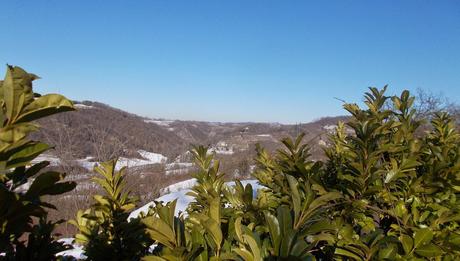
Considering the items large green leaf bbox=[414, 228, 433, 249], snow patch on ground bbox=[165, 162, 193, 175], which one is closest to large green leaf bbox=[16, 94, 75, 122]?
large green leaf bbox=[414, 228, 433, 249]

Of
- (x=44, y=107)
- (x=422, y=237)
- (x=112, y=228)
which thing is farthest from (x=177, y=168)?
(x=44, y=107)

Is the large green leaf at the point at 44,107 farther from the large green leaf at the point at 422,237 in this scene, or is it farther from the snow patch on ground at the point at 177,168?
the snow patch on ground at the point at 177,168

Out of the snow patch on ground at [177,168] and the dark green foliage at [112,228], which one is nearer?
the dark green foliage at [112,228]

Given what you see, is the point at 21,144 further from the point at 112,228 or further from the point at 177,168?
the point at 177,168

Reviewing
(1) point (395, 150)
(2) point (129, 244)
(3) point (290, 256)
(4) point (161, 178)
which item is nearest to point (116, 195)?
(2) point (129, 244)

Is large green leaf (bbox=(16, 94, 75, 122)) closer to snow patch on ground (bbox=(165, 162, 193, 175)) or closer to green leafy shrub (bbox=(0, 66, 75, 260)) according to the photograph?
green leafy shrub (bbox=(0, 66, 75, 260))

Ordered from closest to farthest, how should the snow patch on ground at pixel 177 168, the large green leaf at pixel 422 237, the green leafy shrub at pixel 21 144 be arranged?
the green leafy shrub at pixel 21 144 → the large green leaf at pixel 422 237 → the snow patch on ground at pixel 177 168

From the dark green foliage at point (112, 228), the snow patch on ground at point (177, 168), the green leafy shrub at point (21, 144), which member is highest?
the green leafy shrub at point (21, 144)

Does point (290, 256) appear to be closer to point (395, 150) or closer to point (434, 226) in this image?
point (434, 226)

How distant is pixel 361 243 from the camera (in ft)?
4.11

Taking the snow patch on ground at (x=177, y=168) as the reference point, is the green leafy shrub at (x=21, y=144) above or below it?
above

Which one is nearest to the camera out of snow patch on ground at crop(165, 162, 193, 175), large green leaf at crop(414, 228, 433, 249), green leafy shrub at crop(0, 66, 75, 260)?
green leafy shrub at crop(0, 66, 75, 260)

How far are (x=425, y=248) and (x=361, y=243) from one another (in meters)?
0.28

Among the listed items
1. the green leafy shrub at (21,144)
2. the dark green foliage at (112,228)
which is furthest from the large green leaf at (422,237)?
the green leafy shrub at (21,144)
